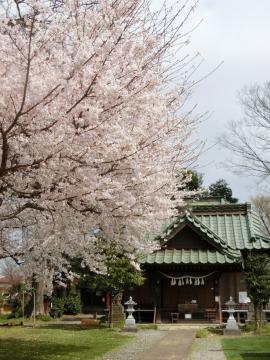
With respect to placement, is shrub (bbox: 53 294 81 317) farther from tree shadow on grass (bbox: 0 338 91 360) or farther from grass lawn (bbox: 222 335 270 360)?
grass lawn (bbox: 222 335 270 360)

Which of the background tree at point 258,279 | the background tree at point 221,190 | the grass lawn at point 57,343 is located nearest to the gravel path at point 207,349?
the grass lawn at point 57,343

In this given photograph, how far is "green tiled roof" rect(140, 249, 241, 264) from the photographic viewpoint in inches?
942

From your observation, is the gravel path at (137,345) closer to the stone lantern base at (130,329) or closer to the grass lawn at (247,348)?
the stone lantern base at (130,329)

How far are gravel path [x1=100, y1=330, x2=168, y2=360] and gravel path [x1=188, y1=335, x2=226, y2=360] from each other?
4.88ft

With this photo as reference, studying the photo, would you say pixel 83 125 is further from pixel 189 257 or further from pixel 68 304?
pixel 68 304

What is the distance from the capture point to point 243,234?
88.2 ft

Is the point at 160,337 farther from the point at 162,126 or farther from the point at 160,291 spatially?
the point at 162,126

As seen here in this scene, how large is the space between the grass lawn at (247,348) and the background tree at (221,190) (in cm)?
2739

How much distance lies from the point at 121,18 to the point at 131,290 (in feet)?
65.6

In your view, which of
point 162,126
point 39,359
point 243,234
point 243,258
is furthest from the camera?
point 243,234

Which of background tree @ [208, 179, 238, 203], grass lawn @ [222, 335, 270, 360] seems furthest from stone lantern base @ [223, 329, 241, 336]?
background tree @ [208, 179, 238, 203]

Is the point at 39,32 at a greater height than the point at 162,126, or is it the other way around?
the point at 39,32

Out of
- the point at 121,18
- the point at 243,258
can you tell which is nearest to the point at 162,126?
the point at 121,18

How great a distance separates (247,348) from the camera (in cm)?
1498
